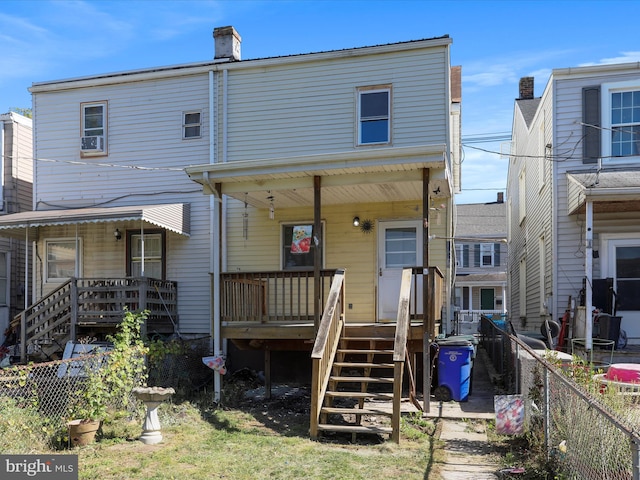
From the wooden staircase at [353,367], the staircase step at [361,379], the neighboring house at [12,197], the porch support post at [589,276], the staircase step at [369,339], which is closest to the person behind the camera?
the wooden staircase at [353,367]

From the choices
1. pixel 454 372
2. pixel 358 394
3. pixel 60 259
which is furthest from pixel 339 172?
pixel 60 259

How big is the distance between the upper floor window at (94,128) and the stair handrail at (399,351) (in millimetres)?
8505

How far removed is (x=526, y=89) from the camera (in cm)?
2097

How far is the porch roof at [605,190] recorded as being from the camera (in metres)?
9.85

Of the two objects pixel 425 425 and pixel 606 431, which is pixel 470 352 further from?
pixel 606 431

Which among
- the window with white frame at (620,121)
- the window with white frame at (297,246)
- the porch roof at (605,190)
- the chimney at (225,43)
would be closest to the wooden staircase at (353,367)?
the window with white frame at (297,246)

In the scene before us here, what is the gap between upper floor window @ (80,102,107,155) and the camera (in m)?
13.5

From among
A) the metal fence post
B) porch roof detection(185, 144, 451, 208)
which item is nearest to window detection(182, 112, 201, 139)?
porch roof detection(185, 144, 451, 208)

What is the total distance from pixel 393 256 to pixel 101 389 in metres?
6.30

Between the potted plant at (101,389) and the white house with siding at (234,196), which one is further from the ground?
the white house with siding at (234,196)

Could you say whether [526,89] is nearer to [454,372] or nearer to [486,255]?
[486,255]

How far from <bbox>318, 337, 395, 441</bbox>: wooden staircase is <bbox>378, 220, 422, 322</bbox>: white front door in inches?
56.2

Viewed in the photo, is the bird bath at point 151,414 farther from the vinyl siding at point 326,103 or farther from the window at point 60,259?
the window at point 60,259

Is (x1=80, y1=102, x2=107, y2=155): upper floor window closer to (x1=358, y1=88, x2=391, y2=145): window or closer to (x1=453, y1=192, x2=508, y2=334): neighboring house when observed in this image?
(x1=358, y1=88, x2=391, y2=145): window
